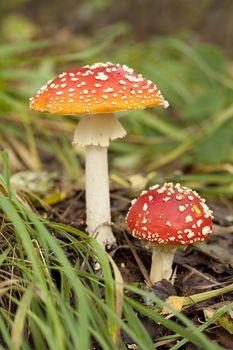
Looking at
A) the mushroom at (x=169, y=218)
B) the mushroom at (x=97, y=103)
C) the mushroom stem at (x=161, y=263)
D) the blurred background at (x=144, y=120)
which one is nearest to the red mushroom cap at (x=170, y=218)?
the mushroom at (x=169, y=218)

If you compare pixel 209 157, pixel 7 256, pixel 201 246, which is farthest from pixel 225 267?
pixel 209 157

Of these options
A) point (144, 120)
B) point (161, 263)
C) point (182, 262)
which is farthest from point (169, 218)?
point (144, 120)

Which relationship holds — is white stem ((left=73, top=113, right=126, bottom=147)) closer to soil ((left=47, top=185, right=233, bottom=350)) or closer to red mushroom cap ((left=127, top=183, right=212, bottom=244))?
red mushroom cap ((left=127, top=183, right=212, bottom=244))

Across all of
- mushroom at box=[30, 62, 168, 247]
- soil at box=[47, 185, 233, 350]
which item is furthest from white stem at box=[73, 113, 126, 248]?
soil at box=[47, 185, 233, 350]

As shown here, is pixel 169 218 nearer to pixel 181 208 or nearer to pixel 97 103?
pixel 181 208

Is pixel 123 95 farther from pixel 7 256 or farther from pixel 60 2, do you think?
pixel 60 2

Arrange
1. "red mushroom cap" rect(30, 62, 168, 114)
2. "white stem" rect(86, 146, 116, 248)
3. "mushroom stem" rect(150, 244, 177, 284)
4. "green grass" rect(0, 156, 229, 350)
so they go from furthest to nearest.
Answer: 1. "white stem" rect(86, 146, 116, 248)
2. "mushroom stem" rect(150, 244, 177, 284)
3. "red mushroom cap" rect(30, 62, 168, 114)
4. "green grass" rect(0, 156, 229, 350)

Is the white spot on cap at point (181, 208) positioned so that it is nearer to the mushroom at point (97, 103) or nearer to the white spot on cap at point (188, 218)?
the white spot on cap at point (188, 218)
